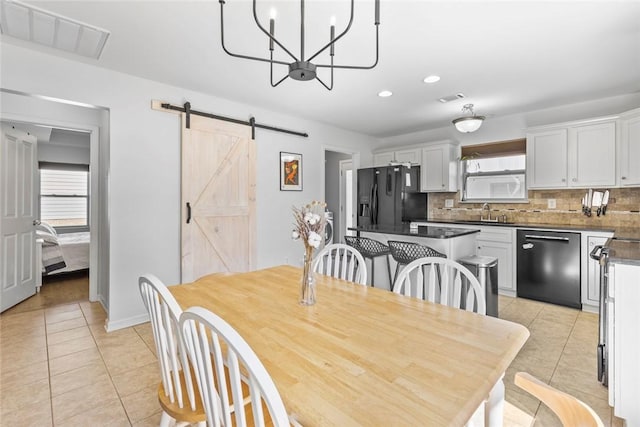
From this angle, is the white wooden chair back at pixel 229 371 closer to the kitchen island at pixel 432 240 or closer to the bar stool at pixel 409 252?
the bar stool at pixel 409 252

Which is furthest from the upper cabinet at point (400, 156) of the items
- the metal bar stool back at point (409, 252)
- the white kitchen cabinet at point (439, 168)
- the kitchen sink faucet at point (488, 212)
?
the metal bar stool back at point (409, 252)

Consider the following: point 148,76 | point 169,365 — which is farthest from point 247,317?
point 148,76

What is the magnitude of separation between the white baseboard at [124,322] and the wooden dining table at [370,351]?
1821 mm

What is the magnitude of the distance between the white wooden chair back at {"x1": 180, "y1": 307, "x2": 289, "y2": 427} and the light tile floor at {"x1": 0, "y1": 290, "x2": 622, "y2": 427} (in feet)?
4.10

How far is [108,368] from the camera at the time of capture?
226 cm

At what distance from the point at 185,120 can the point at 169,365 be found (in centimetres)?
284

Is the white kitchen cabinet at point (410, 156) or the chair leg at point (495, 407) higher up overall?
the white kitchen cabinet at point (410, 156)

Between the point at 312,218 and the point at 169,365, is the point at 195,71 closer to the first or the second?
the point at 312,218


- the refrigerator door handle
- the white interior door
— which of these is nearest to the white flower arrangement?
the refrigerator door handle

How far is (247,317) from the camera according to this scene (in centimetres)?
133

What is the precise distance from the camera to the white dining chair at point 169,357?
42.1 inches

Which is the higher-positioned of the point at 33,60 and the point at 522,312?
the point at 33,60

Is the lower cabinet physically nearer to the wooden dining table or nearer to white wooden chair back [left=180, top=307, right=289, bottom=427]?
the wooden dining table

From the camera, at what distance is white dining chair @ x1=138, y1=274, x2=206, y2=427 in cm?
107
